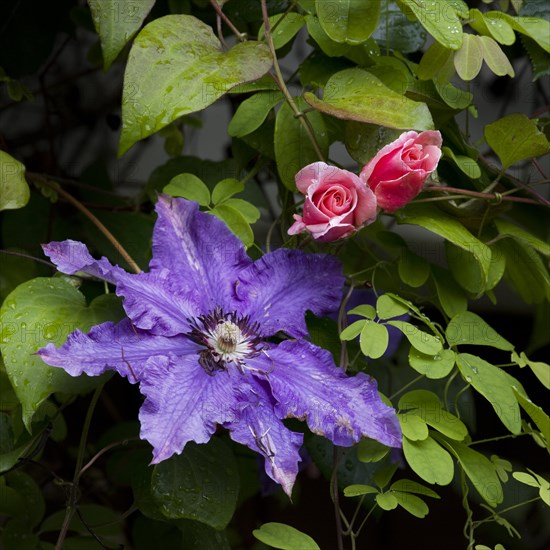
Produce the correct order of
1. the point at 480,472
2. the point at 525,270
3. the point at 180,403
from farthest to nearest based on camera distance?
the point at 525,270
the point at 480,472
the point at 180,403

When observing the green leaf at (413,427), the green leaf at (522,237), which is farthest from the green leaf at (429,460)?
the green leaf at (522,237)

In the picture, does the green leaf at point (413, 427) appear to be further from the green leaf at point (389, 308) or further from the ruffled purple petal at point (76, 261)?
the ruffled purple petal at point (76, 261)

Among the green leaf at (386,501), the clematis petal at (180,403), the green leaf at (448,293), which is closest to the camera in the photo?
the clematis petal at (180,403)

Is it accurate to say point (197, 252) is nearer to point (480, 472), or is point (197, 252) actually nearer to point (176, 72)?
point (176, 72)

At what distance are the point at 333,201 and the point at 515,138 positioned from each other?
0.68 ft

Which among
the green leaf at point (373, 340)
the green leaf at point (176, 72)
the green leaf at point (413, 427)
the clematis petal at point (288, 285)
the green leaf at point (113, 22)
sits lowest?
the green leaf at point (413, 427)

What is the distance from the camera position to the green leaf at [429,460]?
62cm

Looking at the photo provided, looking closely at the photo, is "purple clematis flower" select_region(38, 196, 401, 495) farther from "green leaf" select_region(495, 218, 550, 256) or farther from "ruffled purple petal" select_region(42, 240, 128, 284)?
"green leaf" select_region(495, 218, 550, 256)

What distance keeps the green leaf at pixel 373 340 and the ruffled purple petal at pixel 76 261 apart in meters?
0.21

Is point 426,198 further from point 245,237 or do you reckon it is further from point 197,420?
point 197,420

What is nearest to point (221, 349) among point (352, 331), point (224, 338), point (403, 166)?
point (224, 338)

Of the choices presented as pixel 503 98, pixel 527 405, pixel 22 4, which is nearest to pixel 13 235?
pixel 22 4

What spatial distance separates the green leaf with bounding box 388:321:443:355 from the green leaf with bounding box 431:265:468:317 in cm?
10

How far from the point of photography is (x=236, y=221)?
0.73 m
